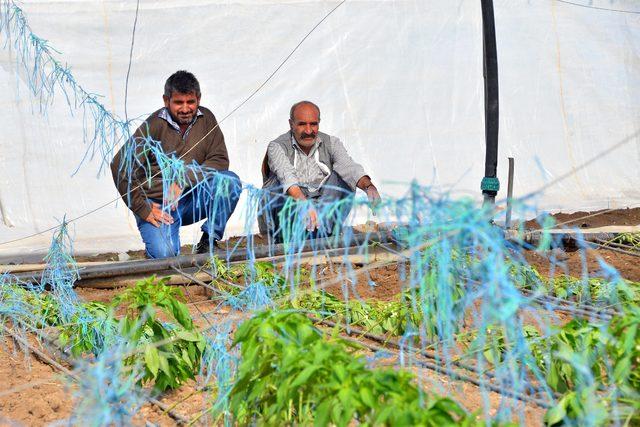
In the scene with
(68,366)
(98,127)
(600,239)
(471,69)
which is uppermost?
(471,69)

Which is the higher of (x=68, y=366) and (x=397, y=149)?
(x=397, y=149)

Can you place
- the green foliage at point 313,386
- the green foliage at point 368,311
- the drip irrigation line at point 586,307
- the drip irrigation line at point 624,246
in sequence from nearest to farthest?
the green foliage at point 313,386 < the drip irrigation line at point 586,307 < the green foliage at point 368,311 < the drip irrigation line at point 624,246

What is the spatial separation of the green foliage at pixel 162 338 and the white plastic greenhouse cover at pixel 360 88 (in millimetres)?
3526

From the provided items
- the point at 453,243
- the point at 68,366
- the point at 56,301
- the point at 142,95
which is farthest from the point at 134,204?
the point at 453,243

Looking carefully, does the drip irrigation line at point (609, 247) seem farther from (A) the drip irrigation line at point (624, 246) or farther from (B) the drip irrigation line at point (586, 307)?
(B) the drip irrigation line at point (586, 307)

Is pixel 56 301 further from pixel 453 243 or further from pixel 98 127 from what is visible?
pixel 453 243

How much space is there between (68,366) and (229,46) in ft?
13.5

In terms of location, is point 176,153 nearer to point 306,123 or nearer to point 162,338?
point 306,123

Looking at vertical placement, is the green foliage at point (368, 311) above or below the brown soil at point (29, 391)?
above

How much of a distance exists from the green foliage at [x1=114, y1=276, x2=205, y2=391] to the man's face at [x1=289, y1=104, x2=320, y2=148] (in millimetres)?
2253

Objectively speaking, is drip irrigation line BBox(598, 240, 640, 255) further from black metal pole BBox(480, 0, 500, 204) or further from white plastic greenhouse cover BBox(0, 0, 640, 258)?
white plastic greenhouse cover BBox(0, 0, 640, 258)

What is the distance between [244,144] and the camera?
7.74 m

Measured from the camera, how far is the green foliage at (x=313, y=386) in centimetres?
229

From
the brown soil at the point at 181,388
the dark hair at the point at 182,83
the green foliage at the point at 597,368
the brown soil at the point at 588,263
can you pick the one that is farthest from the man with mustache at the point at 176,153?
the green foliage at the point at 597,368
